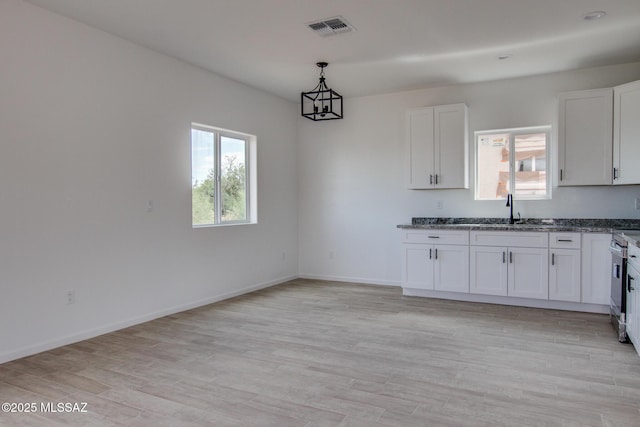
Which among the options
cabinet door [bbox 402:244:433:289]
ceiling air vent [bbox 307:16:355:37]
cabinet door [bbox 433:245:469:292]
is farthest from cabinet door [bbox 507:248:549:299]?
ceiling air vent [bbox 307:16:355:37]

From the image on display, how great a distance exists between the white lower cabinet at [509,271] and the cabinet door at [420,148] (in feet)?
3.75

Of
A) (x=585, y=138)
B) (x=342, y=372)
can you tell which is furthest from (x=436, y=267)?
(x=342, y=372)

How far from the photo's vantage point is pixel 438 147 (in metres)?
5.43

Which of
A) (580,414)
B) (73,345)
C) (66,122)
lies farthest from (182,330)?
(580,414)

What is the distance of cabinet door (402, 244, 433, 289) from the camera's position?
518cm

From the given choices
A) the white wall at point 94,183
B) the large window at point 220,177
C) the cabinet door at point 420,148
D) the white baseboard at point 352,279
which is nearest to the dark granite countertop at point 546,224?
the cabinet door at point 420,148

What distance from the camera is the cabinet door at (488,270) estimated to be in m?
4.79

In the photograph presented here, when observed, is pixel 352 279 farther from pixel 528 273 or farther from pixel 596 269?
pixel 596 269

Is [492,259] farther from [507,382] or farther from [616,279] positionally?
[507,382]

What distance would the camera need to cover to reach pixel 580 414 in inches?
90.4

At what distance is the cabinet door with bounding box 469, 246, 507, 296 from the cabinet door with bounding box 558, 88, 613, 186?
1.10 m

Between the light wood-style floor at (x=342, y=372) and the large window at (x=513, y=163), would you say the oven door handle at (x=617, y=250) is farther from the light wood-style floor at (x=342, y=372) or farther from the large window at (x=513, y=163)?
the large window at (x=513, y=163)

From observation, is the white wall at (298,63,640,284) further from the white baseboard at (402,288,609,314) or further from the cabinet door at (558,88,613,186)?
the white baseboard at (402,288,609,314)

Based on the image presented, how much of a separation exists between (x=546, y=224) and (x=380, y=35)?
3.06 metres
